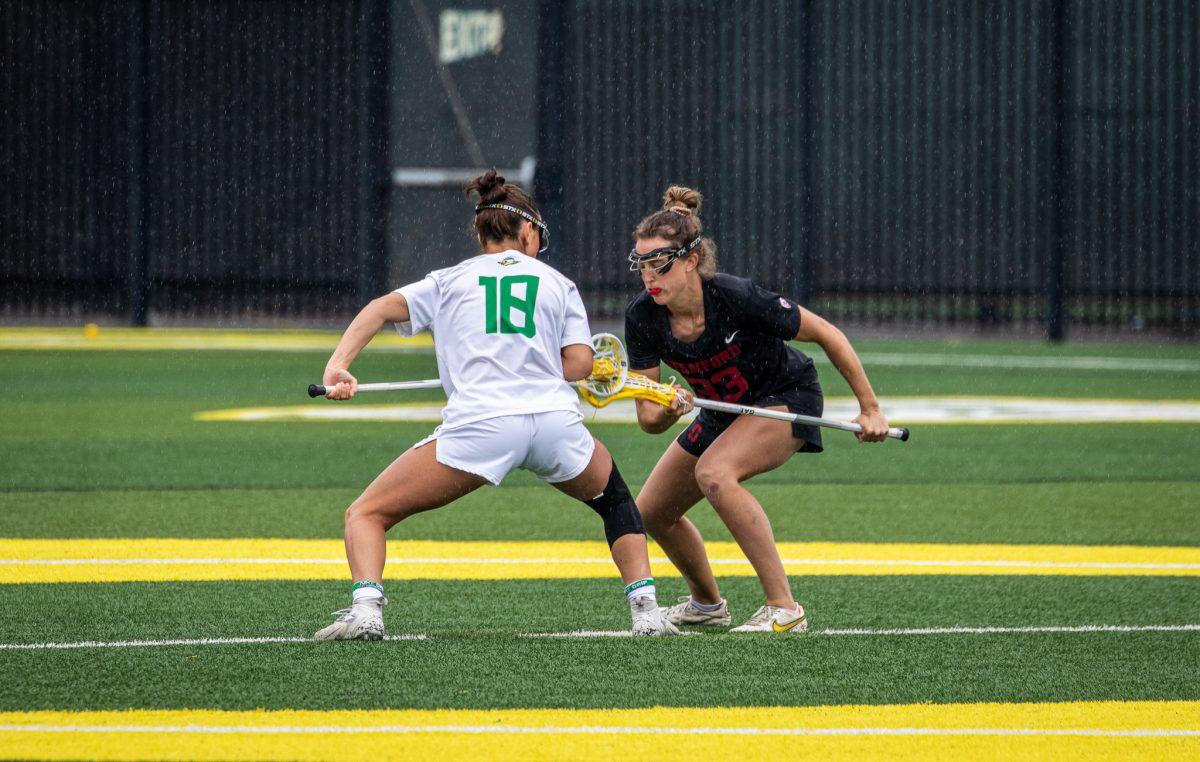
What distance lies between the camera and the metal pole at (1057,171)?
23500mm

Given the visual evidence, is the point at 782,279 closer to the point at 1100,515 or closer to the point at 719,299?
the point at 1100,515

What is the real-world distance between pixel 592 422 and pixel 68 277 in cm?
1323

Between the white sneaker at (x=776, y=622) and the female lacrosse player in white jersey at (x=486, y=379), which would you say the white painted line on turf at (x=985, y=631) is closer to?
the white sneaker at (x=776, y=622)

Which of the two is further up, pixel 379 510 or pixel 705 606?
pixel 379 510

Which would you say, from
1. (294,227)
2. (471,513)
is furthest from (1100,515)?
(294,227)

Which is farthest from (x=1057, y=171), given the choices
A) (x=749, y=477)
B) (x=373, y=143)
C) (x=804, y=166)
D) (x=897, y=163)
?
(x=749, y=477)

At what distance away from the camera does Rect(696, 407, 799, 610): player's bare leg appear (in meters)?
5.93

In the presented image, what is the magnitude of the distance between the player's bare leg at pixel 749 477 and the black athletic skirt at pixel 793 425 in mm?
57

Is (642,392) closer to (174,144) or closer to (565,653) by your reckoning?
(565,653)

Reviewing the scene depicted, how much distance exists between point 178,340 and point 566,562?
1699cm

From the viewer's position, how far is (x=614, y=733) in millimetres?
4492

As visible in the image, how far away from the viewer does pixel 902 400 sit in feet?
52.3

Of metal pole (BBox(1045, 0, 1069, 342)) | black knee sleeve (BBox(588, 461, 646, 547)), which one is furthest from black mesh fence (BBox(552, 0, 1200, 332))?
black knee sleeve (BBox(588, 461, 646, 547))

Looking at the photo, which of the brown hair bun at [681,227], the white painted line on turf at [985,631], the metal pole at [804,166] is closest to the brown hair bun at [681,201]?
the brown hair bun at [681,227]
